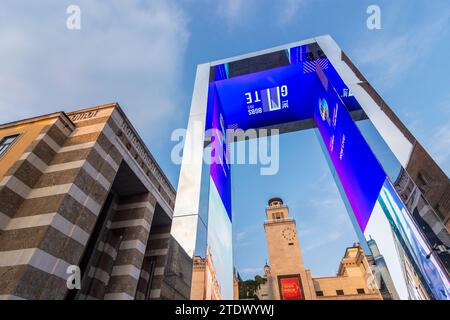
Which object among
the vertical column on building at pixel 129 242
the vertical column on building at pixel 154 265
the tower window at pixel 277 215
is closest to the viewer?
the vertical column on building at pixel 129 242

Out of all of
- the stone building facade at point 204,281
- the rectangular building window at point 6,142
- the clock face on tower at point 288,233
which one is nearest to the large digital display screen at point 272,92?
the stone building facade at point 204,281

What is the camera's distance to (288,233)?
39.1 m

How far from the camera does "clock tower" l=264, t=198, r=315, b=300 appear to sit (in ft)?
106

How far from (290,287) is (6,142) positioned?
35077 mm

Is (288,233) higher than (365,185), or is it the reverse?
(288,233)

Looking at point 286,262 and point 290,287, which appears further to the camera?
point 286,262

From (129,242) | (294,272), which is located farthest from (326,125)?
(294,272)

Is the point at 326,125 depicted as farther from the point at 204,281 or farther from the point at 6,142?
the point at 6,142

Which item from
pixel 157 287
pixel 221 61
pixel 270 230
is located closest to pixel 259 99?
pixel 221 61

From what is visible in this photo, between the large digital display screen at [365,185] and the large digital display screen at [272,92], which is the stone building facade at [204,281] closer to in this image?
the large digital display screen at [365,185]

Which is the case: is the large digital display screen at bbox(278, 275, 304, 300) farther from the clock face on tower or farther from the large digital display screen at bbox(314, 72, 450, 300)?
the large digital display screen at bbox(314, 72, 450, 300)

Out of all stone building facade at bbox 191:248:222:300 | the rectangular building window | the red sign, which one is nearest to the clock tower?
the red sign

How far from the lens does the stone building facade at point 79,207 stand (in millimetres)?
6875
